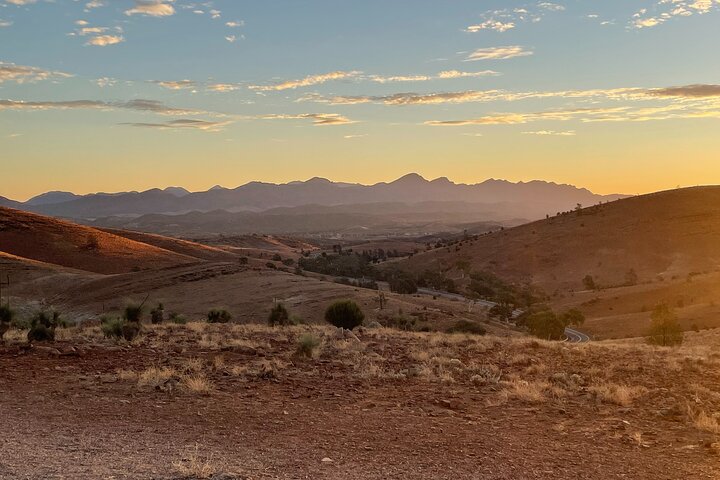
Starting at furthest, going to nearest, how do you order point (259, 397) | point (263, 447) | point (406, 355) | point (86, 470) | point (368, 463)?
point (406, 355) < point (259, 397) < point (263, 447) < point (368, 463) < point (86, 470)

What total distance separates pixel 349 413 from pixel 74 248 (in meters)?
84.1

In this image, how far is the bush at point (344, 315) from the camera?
32.4 metres

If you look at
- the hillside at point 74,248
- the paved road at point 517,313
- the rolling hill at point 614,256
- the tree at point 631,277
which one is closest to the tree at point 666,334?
the paved road at point 517,313

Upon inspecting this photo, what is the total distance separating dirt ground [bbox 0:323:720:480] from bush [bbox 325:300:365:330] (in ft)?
37.7

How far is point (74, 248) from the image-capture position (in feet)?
285

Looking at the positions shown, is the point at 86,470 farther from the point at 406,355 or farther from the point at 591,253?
the point at 591,253

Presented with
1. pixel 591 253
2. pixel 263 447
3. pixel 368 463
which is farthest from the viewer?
pixel 591 253

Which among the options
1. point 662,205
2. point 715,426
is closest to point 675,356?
point 715,426

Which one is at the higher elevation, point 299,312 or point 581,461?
point 581,461

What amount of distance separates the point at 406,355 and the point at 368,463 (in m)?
10.6

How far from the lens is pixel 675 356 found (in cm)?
2041

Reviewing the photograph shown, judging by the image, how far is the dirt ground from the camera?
912 centimetres

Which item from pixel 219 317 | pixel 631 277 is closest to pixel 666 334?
pixel 219 317

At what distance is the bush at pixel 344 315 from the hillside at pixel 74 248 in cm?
5036
